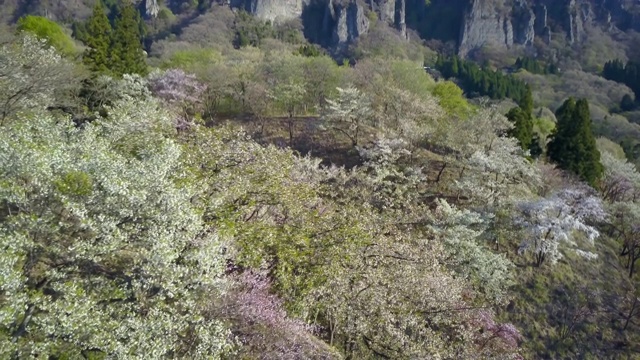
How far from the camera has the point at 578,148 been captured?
30.3 meters

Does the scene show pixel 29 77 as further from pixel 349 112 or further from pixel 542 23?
pixel 542 23

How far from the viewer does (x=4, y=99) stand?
18031 millimetres

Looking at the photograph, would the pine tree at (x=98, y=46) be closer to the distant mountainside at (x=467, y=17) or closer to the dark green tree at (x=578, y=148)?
the dark green tree at (x=578, y=148)

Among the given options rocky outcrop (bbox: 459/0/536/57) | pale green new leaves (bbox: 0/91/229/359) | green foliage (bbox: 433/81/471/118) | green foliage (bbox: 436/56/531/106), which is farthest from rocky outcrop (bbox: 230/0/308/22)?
pale green new leaves (bbox: 0/91/229/359)

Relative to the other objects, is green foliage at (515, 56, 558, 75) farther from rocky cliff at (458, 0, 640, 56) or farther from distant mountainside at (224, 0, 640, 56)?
distant mountainside at (224, 0, 640, 56)

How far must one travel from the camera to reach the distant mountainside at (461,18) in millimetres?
121938

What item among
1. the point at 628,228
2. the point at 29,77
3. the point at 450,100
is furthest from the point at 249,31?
the point at 628,228

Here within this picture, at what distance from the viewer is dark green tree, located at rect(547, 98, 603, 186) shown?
3011cm

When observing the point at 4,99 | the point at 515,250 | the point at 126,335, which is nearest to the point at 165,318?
the point at 126,335

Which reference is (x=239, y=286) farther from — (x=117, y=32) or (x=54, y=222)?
(x=117, y=32)

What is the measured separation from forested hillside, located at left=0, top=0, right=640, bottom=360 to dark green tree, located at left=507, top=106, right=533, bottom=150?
13 centimetres

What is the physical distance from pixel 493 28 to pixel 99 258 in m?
141

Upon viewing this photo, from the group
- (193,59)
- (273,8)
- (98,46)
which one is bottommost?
(193,59)

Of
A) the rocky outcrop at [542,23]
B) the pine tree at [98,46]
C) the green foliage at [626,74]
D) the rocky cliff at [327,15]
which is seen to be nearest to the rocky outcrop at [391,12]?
the rocky cliff at [327,15]
